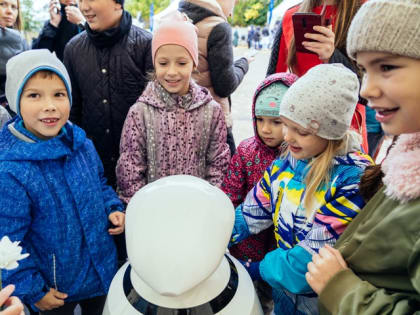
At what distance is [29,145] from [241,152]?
32.5 inches

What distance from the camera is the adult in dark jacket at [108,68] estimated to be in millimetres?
1689

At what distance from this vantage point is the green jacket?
65 centimetres

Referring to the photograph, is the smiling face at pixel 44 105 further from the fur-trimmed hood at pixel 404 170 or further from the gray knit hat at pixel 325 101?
the fur-trimmed hood at pixel 404 170

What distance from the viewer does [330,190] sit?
1026 millimetres


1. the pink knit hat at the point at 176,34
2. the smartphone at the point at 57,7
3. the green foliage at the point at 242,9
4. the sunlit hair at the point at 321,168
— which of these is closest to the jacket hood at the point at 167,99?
the pink knit hat at the point at 176,34

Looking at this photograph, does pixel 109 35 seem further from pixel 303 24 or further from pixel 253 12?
pixel 253 12

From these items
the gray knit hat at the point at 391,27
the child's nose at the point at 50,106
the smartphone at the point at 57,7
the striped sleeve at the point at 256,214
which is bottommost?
the striped sleeve at the point at 256,214

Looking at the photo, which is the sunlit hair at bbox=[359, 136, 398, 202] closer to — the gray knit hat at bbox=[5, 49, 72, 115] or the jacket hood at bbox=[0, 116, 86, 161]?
the jacket hood at bbox=[0, 116, 86, 161]

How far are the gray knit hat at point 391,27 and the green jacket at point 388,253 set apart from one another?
201 mm

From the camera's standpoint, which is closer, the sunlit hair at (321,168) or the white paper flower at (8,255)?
the white paper flower at (8,255)

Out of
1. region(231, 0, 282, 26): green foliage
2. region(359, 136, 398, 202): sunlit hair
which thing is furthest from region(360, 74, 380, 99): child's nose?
region(231, 0, 282, 26): green foliage

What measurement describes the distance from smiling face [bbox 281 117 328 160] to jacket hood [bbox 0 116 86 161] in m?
0.77

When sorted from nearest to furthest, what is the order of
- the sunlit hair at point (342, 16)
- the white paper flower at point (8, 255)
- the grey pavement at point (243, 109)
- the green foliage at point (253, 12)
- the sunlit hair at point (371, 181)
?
the white paper flower at point (8, 255) < the sunlit hair at point (371, 181) < the sunlit hair at point (342, 16) < the grey pavement at point (243, 109) < the green foliage at point (253, 12)

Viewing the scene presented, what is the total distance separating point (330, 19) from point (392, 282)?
1.03 meters
